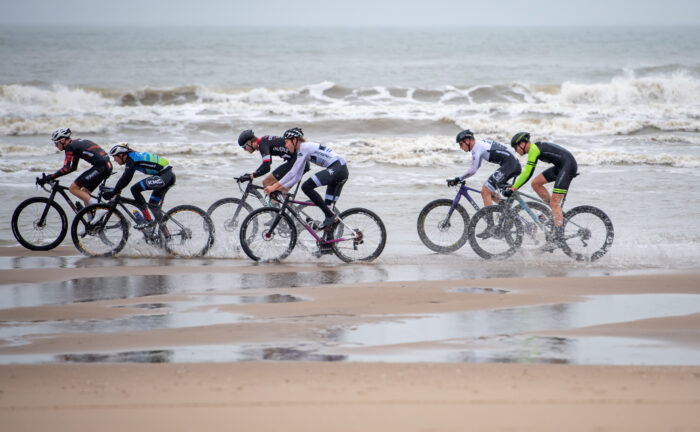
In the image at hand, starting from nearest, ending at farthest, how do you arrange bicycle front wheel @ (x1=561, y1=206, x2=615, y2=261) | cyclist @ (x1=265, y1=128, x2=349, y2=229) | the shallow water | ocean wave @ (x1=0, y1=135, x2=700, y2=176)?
the shallow water, cyclist @ (x1=265, y1=128, x2=349, y2=229), bicycle front wheel @ (x1=561, y1=206, x2=615, y2=261), ocean wave @ (x1=0, y1=135, x2=700, y2=176)

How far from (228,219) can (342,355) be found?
6.13 meters

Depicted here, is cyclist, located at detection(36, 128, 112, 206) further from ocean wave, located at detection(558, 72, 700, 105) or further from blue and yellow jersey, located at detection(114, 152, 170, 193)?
ocean wave, located at detection(558, 72, 700, 105)

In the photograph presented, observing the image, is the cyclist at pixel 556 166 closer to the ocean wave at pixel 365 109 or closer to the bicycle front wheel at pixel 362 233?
the bicycle front wheel at pixel 362 233

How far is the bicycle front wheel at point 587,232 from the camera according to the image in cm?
1106

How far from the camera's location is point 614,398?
17.0 feet

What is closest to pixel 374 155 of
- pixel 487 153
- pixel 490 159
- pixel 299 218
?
pixel 490 159

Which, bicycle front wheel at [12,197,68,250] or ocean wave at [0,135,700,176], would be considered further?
ocean wave at [0,135,700,176]

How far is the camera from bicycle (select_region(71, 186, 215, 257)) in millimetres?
11375

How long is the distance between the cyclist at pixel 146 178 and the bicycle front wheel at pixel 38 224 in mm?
1209

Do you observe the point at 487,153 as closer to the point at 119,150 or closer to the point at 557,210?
the point at 557,210

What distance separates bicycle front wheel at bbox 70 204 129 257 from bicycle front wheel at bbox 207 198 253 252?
134 cm

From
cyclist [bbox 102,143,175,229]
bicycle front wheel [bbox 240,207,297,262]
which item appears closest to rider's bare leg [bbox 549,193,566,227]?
bicycle front wheel [bbox 240,207,297,262]

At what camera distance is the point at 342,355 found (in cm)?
627

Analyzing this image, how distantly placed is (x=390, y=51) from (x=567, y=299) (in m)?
78.9
